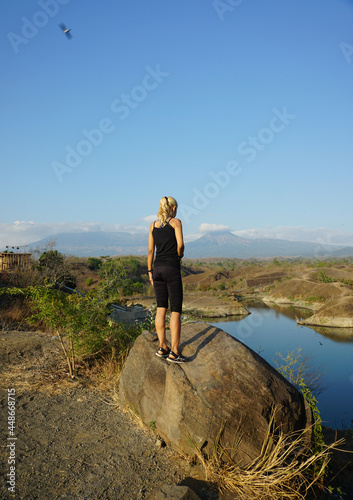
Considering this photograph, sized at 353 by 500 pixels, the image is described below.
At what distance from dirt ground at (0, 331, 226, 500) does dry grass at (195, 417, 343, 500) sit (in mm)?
226

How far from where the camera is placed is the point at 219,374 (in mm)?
4789

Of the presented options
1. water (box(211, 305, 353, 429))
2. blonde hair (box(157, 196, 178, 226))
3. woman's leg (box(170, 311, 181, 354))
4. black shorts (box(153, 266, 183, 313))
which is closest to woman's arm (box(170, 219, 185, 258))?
blonde hair (box(157, 196, 178, 226))

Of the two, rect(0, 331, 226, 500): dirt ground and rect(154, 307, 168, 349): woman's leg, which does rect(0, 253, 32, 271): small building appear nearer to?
rect(0, 331, 226, 500): dirt ground

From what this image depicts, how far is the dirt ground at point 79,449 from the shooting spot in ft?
13.3

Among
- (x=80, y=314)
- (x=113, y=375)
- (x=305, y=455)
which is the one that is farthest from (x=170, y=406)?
(x=80, y=314)

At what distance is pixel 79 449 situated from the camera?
4.78 m

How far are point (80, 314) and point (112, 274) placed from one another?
5.51 feet

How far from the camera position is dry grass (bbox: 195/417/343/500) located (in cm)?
408

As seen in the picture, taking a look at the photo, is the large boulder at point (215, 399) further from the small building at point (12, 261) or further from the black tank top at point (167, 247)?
the small building at point (12, 261)

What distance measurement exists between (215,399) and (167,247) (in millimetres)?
2084

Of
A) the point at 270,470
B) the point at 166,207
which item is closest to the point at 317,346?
the point at 270,470

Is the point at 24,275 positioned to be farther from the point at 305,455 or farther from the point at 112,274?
the point at 305,455

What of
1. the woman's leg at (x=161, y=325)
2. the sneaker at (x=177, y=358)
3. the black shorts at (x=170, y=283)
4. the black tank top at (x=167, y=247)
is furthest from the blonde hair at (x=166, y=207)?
the sneaker at (x=177, y=358)

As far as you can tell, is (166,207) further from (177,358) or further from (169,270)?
(177,358)
